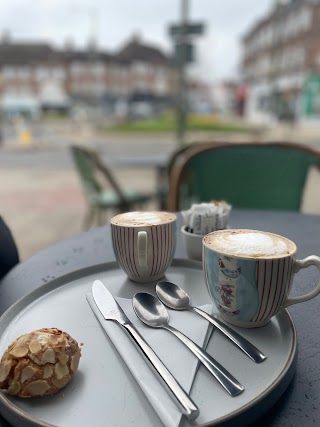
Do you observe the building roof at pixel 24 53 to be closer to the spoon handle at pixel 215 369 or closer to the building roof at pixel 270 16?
the building roof at pixel 270 16

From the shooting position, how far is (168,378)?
44 centimetres

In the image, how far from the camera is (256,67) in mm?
29391

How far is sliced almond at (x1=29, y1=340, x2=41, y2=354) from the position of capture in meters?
0.44

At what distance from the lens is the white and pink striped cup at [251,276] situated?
0.51m

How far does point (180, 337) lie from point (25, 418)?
214 mm

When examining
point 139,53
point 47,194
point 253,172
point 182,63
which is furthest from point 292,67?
point 253,172

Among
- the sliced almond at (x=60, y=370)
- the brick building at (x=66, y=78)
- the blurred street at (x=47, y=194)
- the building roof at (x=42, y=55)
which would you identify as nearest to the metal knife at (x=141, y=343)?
the sliced almond at (x=60, y=370)

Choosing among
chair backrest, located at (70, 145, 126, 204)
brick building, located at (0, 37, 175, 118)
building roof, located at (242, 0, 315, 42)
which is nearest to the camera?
chair backrest, located at (70, 145, 126, 204)

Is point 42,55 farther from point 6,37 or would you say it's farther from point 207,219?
point 207,219

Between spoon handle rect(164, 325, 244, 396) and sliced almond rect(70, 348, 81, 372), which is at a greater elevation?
sliced almond rect(70, 348, 81, 372)

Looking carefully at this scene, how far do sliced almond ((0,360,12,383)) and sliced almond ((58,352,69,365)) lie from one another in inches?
2.2

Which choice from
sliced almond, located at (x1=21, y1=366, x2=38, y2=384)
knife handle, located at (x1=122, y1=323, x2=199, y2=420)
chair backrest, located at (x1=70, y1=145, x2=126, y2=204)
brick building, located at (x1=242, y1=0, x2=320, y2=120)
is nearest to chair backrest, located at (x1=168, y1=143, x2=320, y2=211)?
chair backrest, located at (x1=70, y1=145, x2=126, y2=204)

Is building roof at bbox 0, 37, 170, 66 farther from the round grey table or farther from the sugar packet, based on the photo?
the sugar packet

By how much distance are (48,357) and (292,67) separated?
1020 inches
